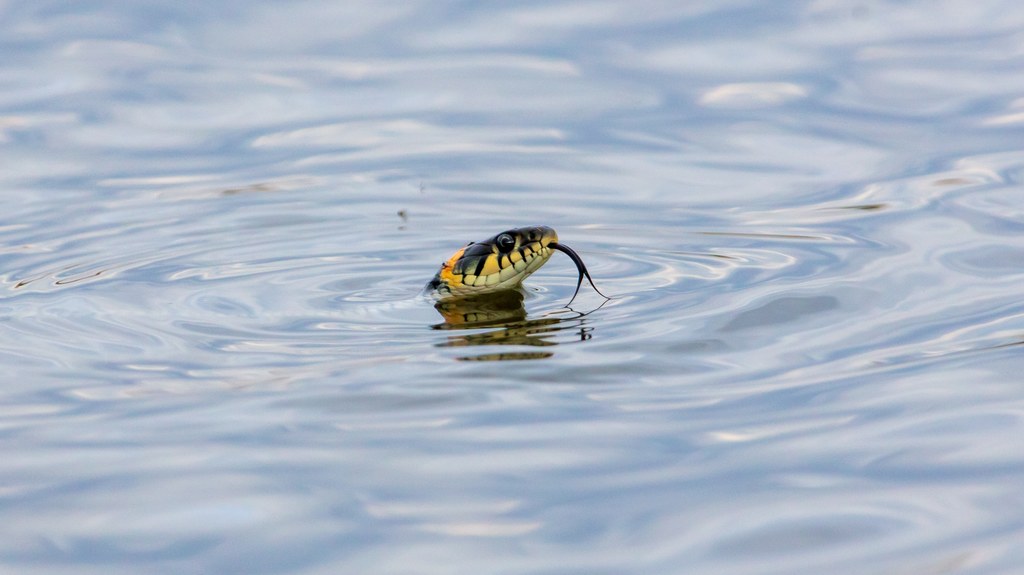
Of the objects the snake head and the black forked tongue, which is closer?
the black forked tongue

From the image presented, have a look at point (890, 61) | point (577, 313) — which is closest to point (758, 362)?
point (577, 313)

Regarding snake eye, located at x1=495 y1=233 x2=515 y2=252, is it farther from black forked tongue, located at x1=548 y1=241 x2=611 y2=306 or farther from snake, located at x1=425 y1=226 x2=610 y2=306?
black forked tongue, located at x1=548 y1=241 x2=611 y2=306

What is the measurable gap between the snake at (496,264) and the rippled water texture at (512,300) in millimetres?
242

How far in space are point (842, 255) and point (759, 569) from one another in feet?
19.1

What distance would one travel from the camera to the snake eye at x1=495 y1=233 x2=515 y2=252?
950cm

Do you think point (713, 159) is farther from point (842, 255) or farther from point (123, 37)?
point (123, 37)

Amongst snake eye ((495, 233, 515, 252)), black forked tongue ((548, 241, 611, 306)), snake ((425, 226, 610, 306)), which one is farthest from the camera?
snake eye ((495, 233, 515, 252))

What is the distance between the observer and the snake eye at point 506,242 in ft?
31.2

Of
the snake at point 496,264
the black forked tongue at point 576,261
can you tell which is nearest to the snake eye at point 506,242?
the snake at point 496,264

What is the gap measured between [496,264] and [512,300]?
271mm

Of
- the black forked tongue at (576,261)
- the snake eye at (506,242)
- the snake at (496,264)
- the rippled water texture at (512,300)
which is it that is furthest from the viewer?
the snake eye at (506,242)

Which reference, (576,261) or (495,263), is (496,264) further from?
(576,261)

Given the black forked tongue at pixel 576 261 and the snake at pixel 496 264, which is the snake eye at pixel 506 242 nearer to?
the snake at pixel 496 264

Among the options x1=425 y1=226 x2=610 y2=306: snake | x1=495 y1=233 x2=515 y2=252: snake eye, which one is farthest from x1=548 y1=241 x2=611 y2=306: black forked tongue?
x1=495 y1=233 x2=515 y2=252: snake eye
